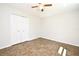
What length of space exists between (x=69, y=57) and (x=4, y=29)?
105 centimetres

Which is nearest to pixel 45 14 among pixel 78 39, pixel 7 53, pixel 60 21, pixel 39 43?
pixel 60 21

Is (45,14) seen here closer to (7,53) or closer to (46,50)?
(46,50)

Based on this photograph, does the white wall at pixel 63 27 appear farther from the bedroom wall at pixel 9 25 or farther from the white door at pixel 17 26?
the white door at pixel 17 26

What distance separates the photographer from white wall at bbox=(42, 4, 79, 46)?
1.20 m

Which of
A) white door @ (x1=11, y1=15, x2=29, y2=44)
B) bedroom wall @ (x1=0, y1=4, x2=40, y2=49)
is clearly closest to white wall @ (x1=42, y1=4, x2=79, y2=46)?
bedroom wall @ (x1=0, y1=4, x2=40, y2=49)

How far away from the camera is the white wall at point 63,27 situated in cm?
120

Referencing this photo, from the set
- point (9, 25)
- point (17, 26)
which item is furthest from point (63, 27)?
point (9, 25)

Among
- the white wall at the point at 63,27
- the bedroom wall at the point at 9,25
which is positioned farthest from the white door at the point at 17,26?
the white wall at the point at 63,27

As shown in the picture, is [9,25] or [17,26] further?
[9,25]

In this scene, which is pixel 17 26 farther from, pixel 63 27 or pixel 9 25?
pixel 63 27

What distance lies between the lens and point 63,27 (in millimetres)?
1231

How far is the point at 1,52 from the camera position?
3.75ft

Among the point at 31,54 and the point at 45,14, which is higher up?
the point at 45,14

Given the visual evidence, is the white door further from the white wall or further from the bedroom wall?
the white wall
